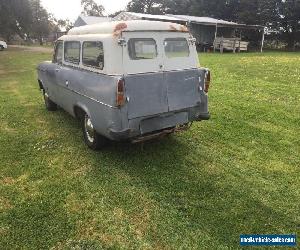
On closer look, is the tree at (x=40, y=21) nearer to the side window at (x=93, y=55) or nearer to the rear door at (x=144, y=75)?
the side window at (x=93, y=55)

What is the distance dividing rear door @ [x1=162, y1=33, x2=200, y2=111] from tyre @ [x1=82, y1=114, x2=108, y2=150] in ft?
4.98

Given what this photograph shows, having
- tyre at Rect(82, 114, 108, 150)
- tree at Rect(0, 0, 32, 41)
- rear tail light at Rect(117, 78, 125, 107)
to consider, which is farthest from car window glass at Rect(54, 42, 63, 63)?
tree at Rect(0, 0, 32, 41)

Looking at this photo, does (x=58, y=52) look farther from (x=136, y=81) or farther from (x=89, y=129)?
(x=136, y=81)

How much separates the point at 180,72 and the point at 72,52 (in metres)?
2.52

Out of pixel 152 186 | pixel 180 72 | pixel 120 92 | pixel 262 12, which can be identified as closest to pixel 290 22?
pixel 262 12

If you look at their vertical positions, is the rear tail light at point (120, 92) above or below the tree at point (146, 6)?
below

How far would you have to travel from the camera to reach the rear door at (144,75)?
5316 mm

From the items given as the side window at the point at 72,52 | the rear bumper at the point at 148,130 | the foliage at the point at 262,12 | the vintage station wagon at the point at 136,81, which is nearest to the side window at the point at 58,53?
the side window at the point at 72,52

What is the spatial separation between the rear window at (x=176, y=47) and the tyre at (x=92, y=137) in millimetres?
1938

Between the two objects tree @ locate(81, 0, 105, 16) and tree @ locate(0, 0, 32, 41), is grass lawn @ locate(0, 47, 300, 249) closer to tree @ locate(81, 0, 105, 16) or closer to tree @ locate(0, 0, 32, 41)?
tree @ locate(0, 0, 32, 41)

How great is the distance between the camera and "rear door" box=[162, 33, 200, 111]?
5.73 metres

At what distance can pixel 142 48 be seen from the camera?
5602mm

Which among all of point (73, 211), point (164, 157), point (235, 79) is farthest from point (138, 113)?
point (235, 79)

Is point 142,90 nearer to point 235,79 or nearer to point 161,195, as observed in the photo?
point 161,195
